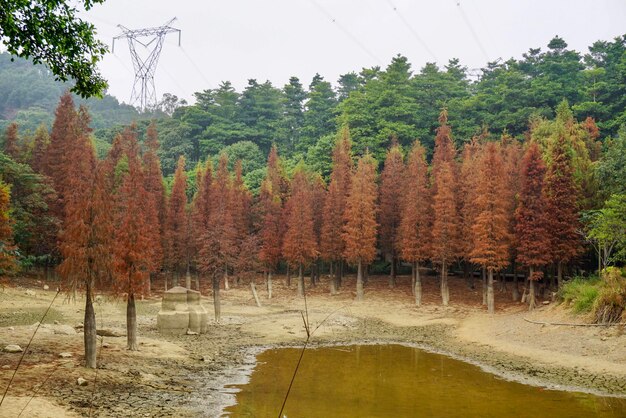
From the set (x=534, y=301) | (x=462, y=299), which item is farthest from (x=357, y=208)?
(x=534, y=301)

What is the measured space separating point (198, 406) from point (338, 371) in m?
8.46

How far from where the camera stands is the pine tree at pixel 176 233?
49656mm

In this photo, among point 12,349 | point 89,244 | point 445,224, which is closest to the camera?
point 89,244

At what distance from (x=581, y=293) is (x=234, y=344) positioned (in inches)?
771

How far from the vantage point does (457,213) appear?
42.9 metres

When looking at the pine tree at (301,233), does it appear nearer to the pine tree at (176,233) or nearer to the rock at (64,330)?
the pine tree at (176,233)

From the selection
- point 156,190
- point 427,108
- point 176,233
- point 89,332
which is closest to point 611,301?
point 89,332

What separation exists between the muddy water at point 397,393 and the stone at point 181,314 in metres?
5.62

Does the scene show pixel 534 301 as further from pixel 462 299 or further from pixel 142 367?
pixel 142 367

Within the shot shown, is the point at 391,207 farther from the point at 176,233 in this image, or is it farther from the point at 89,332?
the point at 89,332

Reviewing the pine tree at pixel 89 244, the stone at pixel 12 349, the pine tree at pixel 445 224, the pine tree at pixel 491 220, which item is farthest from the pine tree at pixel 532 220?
the stone at pixel 12 349

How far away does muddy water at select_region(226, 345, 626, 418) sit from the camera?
16.1 m

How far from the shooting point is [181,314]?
94.6 ft

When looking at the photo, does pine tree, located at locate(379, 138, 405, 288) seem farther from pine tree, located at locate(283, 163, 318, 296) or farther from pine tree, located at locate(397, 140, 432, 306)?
pine tree, located at locate(283, 163, 318, 296)
